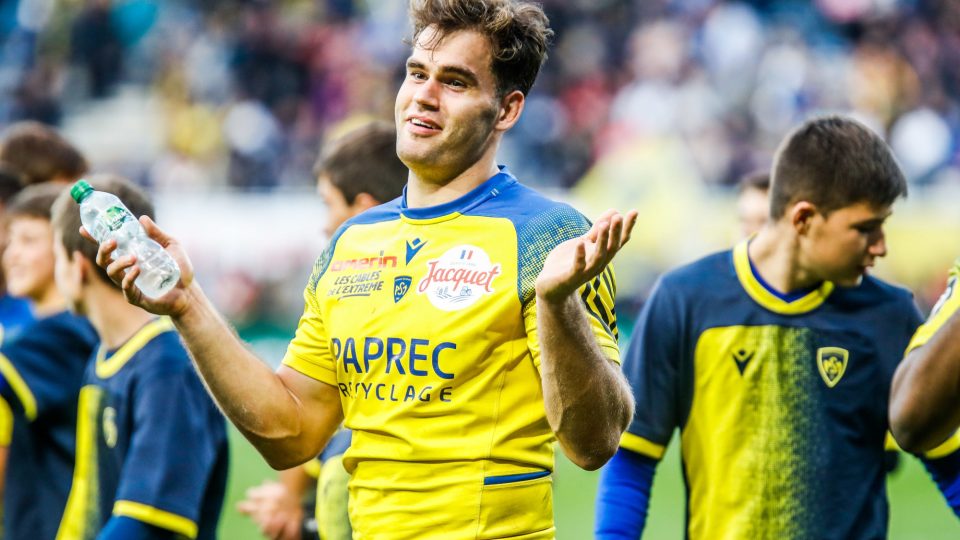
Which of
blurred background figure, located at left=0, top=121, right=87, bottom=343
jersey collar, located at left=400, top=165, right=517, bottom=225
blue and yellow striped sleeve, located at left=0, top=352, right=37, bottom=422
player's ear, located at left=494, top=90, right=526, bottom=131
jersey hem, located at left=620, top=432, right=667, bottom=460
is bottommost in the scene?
jersey hem, located at left=620, top=432, right=667, bottom=460

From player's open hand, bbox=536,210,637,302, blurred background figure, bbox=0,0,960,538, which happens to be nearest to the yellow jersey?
player's open hand, bbox=536,210,637,302

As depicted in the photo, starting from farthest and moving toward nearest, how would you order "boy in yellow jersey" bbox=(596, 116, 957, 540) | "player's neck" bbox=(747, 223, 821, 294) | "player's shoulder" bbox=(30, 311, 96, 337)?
"player's shoulder" bbox=(30, 311, 96, 337), "player's neck" bbox=(747, 223, 821, 294), "boy in yellow jersey" bbox=(596, 116, 957, 540)

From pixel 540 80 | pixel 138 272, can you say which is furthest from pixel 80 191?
pixel 540 80

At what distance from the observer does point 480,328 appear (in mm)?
3420

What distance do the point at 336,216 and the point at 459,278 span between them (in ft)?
5.69

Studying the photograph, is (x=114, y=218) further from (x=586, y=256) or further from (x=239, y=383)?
(x=586, y=256)

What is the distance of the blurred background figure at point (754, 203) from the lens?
690 centimetres

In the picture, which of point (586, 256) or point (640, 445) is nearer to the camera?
point (586, 256)

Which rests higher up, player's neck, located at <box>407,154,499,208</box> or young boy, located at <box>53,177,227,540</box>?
player's neck, located at <box>407,154,499,208</box>

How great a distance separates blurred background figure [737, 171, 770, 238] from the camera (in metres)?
6.90

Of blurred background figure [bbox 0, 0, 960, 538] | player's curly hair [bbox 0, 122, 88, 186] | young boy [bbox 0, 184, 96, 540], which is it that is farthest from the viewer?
blurred background figure [bbox 0, 0, 960, 538]

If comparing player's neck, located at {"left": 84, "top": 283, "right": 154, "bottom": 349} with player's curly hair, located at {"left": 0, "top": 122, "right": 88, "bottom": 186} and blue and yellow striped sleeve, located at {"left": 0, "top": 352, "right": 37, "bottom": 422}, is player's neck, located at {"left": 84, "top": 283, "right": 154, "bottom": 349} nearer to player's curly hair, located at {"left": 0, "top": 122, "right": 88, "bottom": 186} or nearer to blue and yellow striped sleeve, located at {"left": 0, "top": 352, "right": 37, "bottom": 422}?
blue and yellow striped sleeve, located at {"left": 0, "top": 352, "right": 37, "bottom": 422}

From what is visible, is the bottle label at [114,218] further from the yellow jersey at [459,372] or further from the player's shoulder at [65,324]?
the player's shoulder at [65,324]

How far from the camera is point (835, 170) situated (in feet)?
14.9
